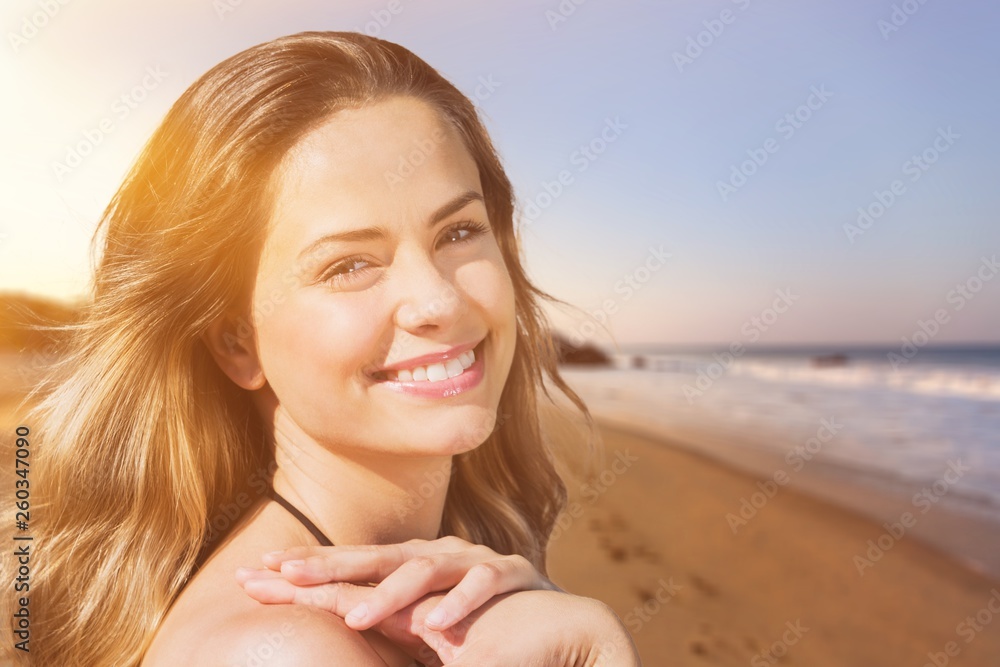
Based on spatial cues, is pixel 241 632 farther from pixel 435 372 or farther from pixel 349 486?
pixel 435 372

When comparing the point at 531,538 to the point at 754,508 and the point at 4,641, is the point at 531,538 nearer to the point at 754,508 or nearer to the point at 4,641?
the point at 4,641

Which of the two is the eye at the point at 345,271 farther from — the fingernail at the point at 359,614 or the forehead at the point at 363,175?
the fingernail at the point at 359,614

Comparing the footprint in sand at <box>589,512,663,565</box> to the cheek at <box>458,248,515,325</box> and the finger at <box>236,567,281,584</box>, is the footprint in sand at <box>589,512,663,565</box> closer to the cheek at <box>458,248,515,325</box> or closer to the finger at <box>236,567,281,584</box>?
the cheek at <box>458,248,515,325</box>

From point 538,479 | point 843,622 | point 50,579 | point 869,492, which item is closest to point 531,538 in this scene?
point 538,479

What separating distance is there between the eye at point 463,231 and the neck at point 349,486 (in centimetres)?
60

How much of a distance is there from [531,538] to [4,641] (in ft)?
5.55

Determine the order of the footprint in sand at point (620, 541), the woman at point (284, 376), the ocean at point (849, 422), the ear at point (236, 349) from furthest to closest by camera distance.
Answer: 1. the ocean at point (849, 422)
2. the footprint in sand at point (620, 541)
3. the ear at point (236, 349)
4. the woman at point (284, 376)

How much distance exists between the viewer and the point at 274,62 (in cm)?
214

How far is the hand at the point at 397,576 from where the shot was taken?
5.38 ft

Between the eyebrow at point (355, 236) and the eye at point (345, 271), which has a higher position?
the eyebrow at point (355, 236)

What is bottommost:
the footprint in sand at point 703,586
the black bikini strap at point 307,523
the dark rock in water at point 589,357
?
the dark rock in water at point 589,357

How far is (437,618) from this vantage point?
1.63 metres

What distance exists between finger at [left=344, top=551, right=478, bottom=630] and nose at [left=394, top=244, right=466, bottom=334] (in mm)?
556

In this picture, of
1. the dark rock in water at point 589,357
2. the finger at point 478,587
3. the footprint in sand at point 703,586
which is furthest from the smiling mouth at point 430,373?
the dark rock in water at point 589,357
